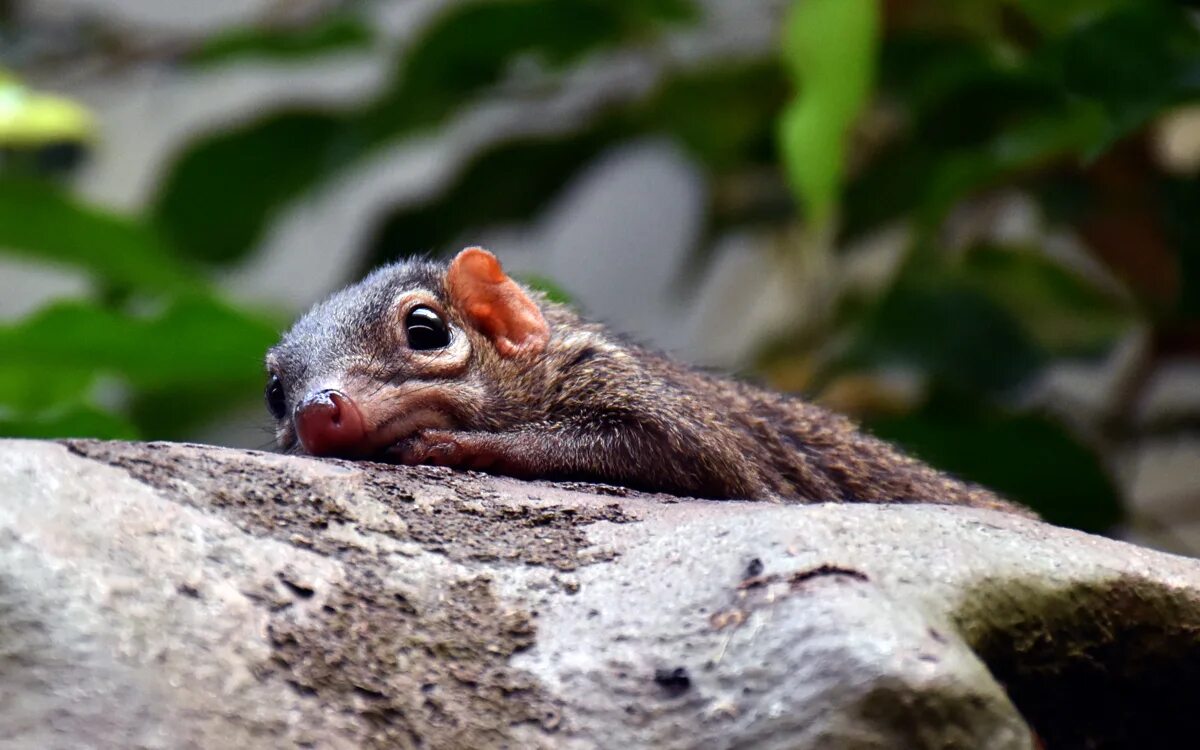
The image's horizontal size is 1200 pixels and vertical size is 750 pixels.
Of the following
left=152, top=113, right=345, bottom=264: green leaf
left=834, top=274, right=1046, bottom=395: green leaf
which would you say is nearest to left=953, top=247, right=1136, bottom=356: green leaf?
left=834, top=274, right=1046, bottom=395: green leaf

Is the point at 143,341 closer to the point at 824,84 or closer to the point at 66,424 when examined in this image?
the point at 66,424

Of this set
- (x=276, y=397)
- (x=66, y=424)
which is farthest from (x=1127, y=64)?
(x=66, y=424)

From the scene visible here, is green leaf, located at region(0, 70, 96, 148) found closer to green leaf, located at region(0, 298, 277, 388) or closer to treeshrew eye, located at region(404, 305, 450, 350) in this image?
green leaf, located at region(0, 298, 277, 388)

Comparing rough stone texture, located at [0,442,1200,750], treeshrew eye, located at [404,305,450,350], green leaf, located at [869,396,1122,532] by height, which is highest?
green leaf, located at [869,396,1122,532]

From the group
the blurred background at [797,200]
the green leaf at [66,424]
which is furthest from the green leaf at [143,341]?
the green leaf at [66,424]

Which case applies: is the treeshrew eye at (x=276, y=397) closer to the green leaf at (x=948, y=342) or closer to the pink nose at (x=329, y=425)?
the pink nose at (x=329, y=425)

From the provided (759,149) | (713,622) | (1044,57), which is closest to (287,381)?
(713,622)


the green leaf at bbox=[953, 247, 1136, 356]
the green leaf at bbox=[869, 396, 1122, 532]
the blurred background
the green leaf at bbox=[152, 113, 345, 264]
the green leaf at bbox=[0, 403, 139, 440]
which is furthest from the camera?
the green leaf at bbox=[152, 113, 345, 264]
